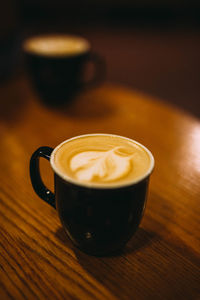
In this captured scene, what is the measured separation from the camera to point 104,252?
410mm

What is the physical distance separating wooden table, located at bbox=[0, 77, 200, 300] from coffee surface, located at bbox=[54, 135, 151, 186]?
12cm

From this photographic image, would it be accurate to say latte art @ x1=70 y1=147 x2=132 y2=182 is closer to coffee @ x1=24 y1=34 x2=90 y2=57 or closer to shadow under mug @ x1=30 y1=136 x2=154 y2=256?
shadow under mug @ x1=30 y1=136 x2=154 y2=256

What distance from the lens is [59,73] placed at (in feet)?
2.66

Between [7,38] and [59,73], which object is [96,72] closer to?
[59,73]

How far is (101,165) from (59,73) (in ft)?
1.56

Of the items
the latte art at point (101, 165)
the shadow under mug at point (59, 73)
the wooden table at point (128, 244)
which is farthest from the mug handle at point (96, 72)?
the latte art at point (101, 165)

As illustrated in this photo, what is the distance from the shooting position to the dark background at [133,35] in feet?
5.45

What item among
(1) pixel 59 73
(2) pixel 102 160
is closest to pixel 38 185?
(2) pixel 102 160

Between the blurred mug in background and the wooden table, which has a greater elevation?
the blurred mug in background

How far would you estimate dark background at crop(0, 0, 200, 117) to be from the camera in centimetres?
166

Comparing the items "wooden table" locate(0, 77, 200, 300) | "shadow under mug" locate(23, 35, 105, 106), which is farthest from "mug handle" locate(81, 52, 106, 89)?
"wooden table" locate(0, 77, 200, 300)

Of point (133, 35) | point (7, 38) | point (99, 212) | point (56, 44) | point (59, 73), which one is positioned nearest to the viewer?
point (99, 212)

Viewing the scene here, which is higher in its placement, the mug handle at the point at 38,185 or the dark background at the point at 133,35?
the mug handle at the point at 38,185

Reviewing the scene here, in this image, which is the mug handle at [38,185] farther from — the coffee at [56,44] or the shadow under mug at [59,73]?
the coffee at [56,44]
